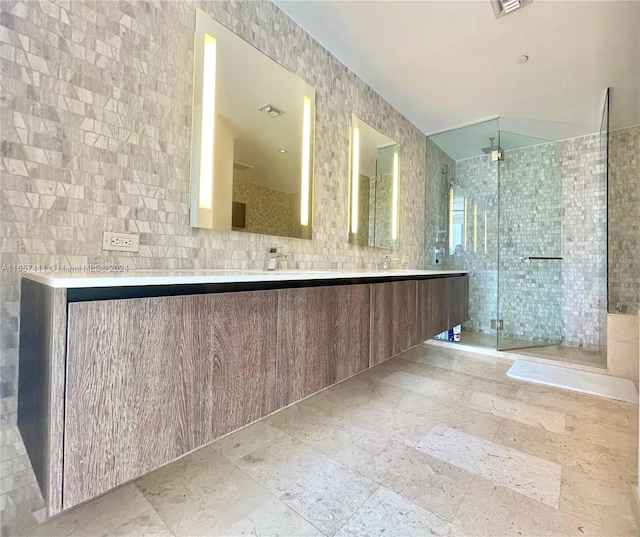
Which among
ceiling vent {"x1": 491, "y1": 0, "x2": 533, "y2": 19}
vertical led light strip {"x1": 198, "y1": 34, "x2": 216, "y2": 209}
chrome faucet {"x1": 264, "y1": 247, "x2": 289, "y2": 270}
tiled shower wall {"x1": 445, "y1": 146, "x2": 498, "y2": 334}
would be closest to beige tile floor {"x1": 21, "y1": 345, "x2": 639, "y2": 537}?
chrome faucet {"x1": 264, "y1": 247, "x2": 289, "y2": 270}

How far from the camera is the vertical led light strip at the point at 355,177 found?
259 cm

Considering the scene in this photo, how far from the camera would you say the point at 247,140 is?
5.84 ft

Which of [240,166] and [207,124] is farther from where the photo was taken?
[240,166]

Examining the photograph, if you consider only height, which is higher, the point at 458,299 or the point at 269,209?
the point at 269,209

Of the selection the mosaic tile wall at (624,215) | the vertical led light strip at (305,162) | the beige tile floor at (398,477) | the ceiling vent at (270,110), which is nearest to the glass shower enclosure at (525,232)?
the mosaic tile wall at (624,215)

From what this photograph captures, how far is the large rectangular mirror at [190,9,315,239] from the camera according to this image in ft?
5.09

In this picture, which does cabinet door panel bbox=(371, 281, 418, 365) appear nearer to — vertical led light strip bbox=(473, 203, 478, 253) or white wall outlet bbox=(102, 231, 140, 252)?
white wall outlet bbox=(102, 231, 140, 252)

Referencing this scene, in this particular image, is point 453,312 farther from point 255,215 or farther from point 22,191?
point 22,191

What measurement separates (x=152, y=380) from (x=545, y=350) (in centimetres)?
396

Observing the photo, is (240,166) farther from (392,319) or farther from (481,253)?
(481,253)

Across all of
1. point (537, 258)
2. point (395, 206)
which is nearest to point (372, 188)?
point (395, 206)

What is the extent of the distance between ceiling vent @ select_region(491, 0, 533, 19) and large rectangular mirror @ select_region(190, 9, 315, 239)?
3.98 feet

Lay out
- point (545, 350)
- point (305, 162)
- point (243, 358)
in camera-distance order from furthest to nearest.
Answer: point (545, 350), point (305, 162), point (243, 358)

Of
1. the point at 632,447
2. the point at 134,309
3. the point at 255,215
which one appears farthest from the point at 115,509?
the point at 632,447
